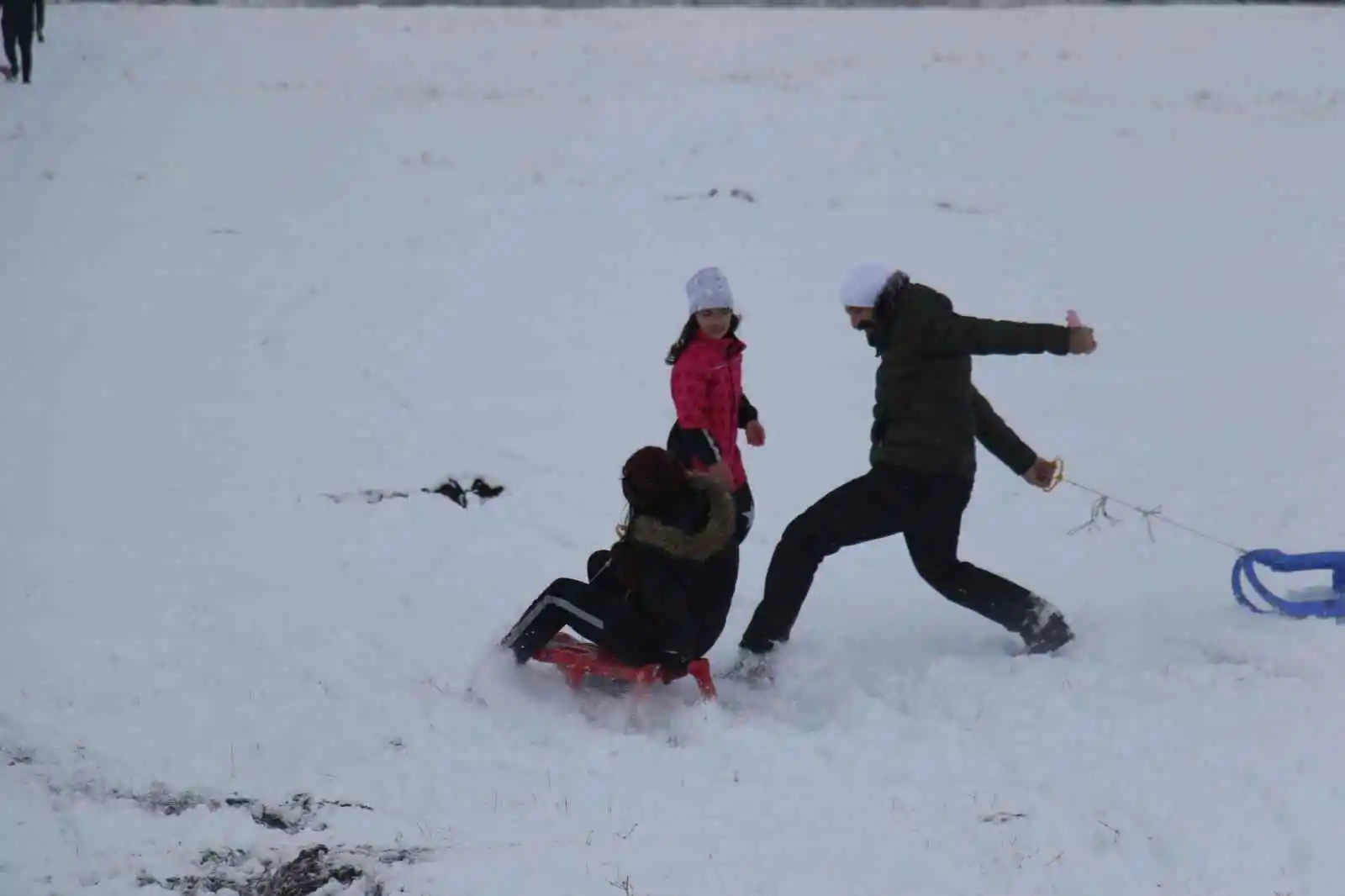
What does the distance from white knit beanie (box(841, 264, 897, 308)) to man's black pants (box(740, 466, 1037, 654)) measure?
73 cm

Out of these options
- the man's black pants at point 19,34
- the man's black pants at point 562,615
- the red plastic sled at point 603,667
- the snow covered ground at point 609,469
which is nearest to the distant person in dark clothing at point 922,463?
the snow covered ground at point 609,469

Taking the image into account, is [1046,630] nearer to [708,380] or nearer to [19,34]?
[708,380]

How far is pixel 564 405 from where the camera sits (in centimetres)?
1005

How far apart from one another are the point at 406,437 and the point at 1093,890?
20.5 feet

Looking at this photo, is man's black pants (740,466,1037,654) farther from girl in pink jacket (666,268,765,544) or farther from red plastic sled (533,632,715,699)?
red plastic sled (533,632,715,699)

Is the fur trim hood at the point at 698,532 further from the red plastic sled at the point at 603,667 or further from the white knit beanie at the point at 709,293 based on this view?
the white knit beanie at the point at 709,293

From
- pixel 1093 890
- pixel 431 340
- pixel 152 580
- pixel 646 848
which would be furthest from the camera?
pixel 431 340

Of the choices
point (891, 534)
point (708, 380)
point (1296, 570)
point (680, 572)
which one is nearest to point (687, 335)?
point (708, 380)

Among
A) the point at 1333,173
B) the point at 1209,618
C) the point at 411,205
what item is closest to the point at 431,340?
the point at 411,205

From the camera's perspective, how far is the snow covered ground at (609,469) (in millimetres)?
4621

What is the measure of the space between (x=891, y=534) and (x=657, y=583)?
105 cm

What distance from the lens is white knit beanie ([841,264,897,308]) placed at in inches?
218

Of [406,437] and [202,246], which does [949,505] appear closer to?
[406,437]

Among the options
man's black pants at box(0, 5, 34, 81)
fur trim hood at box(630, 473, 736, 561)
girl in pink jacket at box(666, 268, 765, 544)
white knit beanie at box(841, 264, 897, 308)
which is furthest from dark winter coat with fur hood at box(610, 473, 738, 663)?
man's black pants at box(0, 5, 34, 81)
